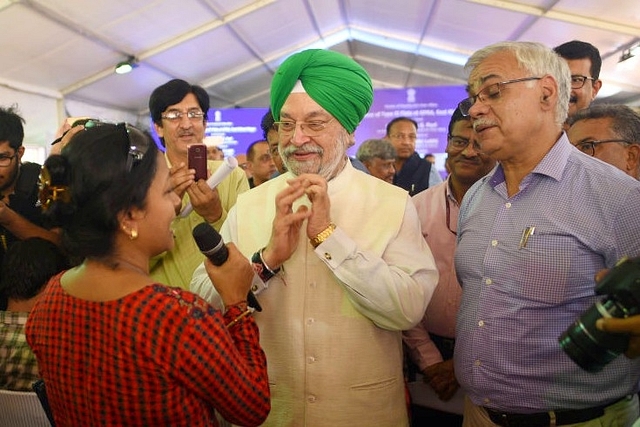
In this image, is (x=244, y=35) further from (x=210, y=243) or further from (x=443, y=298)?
(x=210, y=243)

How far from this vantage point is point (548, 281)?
4.87 ft

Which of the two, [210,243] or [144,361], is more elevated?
[210,243]

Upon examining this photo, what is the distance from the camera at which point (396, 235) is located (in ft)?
5.31

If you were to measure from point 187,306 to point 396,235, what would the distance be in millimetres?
763

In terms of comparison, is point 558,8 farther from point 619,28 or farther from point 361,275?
→ point 361,275

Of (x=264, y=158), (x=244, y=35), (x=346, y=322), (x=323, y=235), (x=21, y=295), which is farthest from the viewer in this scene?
(x=244, y=35)

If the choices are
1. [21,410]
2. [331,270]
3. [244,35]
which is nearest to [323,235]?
[331,270]

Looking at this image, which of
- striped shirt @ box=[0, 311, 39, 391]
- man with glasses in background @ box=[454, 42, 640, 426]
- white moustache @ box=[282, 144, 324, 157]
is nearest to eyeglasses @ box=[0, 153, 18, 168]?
striped shirt @ box=[0, 311, 39, 391]

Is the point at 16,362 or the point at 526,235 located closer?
the point at 526,235

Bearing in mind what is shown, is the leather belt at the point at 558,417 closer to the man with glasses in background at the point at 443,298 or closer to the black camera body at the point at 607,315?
the black camera body at the point at 607,315

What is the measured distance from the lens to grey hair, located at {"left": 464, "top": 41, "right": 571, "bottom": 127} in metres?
1.59

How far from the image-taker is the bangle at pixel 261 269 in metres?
1.54

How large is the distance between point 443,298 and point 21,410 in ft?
5.70

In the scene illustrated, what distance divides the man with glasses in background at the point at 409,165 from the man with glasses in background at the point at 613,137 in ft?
6.93
